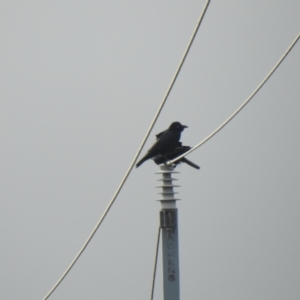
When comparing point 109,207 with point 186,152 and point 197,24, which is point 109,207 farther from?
point 197,24

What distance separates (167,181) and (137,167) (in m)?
3.91

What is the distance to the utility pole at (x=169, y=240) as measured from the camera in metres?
12.8

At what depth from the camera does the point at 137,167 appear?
56.5ft

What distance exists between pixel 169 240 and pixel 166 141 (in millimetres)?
3764

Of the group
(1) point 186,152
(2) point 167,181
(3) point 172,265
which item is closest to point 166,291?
(3) point 172,265

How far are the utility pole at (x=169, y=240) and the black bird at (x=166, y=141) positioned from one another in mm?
2106

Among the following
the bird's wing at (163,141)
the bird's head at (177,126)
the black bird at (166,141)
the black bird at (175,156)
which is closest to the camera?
the black bird at (175,156)

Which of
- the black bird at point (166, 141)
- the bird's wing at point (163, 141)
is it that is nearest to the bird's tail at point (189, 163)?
the black bird at point (166, 141)

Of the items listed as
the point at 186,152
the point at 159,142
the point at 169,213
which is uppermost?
the point at 159,142

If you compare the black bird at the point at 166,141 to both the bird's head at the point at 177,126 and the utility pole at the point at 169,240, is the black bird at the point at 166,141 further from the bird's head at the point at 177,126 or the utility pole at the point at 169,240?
the utility pole at the point at 169,240

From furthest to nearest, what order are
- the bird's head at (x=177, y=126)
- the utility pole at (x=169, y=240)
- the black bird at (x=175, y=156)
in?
1. the bird's head at (x=177, y=126)
2. the black bird at (x=175, y=156)
3. the utility pole at (x=169, y=240)

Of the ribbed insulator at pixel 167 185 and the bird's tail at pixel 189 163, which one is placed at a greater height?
the bird's tail at pixel 189 163

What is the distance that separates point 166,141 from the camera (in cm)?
1653

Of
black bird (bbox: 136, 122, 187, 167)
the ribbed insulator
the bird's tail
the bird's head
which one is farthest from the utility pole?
the bird's head
